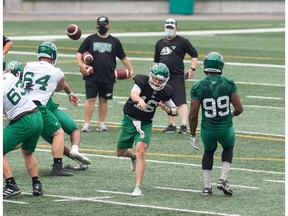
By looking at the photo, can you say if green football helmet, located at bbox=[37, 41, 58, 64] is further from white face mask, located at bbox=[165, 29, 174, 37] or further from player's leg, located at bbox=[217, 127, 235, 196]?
white face mask, located at bbox=[165, 29, 174, 37]

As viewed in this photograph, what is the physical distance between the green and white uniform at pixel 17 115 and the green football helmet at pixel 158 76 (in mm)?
1587

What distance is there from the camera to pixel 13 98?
14.3 m

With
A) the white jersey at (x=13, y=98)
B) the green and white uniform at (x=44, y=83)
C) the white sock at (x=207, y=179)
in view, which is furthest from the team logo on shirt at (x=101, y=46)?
the white sock at (x=207, y=179)

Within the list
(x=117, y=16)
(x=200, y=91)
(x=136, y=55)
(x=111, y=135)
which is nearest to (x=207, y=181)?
(x=200, y=91)

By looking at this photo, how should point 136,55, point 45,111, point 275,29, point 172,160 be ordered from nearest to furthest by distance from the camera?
point 45,111, point 172,160, point 136,55, point 275,29

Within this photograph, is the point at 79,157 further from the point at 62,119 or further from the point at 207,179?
the point at 207,179

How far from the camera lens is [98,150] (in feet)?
60.2

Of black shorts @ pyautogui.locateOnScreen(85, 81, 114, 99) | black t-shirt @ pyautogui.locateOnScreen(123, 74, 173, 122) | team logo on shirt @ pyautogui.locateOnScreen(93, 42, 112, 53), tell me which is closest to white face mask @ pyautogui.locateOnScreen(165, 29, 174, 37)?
team logo on shirt @ pyautogui.locateOnScreen(93, 42, 112, 53)

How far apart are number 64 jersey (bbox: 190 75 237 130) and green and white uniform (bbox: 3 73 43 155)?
2059mm

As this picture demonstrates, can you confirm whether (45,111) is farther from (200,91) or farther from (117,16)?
(117,16)

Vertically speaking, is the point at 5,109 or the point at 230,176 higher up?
the point at 5,109

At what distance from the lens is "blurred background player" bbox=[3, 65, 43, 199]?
14.3 metres

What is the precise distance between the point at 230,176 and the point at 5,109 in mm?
3526

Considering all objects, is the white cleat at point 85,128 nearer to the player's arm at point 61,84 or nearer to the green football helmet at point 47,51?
the player's arm at point 61,84
